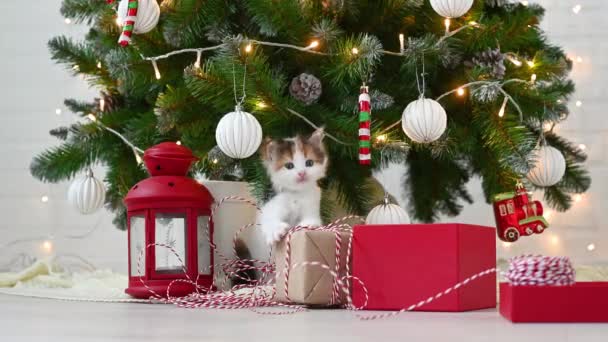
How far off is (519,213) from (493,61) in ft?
0.92

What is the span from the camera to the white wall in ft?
7.79

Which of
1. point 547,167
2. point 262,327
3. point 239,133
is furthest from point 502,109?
point 262,327

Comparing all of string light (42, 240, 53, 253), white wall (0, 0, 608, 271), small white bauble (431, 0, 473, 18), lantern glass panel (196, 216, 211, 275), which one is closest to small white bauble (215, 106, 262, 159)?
lantern glass panel (196, 216, 211, 275)

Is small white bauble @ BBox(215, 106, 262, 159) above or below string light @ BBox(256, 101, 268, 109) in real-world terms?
below

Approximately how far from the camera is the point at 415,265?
1.03 meters

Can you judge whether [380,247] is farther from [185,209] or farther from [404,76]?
[404,76]

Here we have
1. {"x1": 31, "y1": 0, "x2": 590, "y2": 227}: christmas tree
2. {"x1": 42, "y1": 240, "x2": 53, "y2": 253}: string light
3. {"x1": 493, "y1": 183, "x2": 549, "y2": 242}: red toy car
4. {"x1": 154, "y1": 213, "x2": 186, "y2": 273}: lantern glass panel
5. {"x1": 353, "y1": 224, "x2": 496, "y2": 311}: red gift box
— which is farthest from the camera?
{"x1": 42, "y1": 240, "x2": 53, "y2": 253}: string light

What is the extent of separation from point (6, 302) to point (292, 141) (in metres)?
0.51

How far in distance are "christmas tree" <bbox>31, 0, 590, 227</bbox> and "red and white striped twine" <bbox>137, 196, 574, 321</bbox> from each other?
157 mm

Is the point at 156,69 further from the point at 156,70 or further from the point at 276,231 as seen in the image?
the point at 276,231

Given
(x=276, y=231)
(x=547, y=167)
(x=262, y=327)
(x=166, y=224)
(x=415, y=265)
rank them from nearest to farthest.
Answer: (x=262, y=327), (x=415, y=265), (x=276, y=231), (x=166, y=224), (x=547, y=167)

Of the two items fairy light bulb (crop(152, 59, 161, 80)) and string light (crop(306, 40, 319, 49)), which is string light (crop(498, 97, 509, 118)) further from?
fairy light bulb (crop(152, 59, 161, 80))

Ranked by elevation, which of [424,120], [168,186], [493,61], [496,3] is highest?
[496,3]

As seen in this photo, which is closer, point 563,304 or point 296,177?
point 563,304
